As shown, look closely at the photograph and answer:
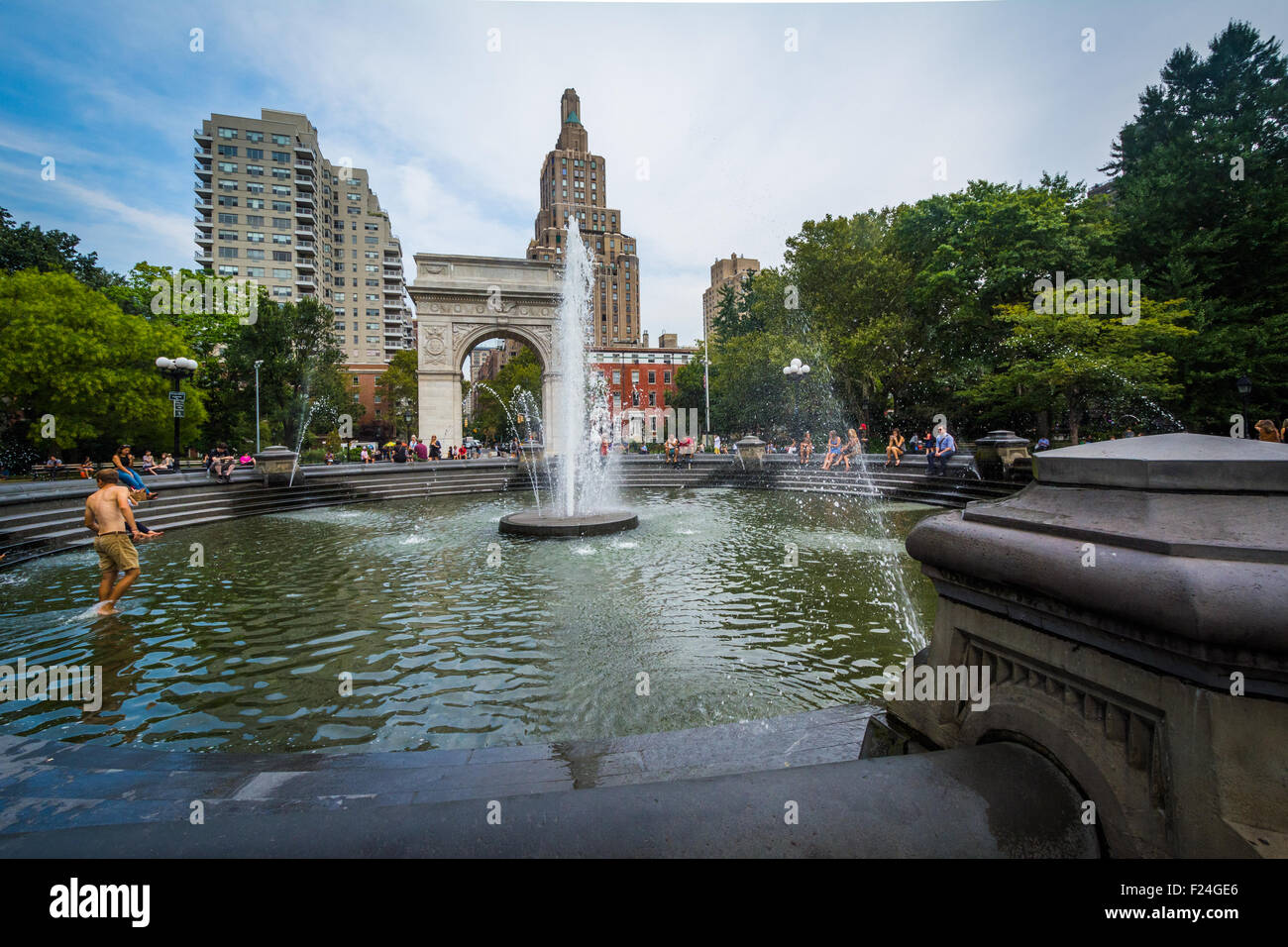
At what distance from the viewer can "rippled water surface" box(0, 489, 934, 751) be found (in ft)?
13.1

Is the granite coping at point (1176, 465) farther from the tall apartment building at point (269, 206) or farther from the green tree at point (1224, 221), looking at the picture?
the tall apartment building at point (269, 206)

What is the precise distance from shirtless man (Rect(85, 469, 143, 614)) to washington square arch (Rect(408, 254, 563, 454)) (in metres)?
24.7

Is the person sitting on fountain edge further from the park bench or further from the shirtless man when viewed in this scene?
the park bench

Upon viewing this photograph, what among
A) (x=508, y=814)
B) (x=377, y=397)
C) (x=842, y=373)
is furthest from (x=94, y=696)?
(x=377, y=397)

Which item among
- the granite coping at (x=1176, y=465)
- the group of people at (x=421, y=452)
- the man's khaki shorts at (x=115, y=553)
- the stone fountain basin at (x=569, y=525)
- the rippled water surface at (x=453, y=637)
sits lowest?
the rippled water surface at (x=453, y=637)

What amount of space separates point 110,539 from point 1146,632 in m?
9.16

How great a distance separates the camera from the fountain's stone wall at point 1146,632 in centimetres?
115

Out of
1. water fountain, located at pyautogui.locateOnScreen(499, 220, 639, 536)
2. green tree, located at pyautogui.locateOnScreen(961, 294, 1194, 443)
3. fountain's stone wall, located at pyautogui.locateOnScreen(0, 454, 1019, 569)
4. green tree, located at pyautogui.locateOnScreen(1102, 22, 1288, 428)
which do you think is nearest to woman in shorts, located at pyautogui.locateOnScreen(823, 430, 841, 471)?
fountain's stone wall, located at pyautogui.locateOnScreen(0, 454, 1019, 569)

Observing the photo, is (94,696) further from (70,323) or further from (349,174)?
(349,174)

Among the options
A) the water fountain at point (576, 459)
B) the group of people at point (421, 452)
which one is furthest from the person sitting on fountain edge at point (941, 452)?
the group of people at point (421, 452)

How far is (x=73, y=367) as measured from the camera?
24703 millimetres

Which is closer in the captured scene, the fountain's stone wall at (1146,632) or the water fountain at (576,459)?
the fountain's stone wall at (1146,632)

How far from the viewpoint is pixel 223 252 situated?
68188 mm
